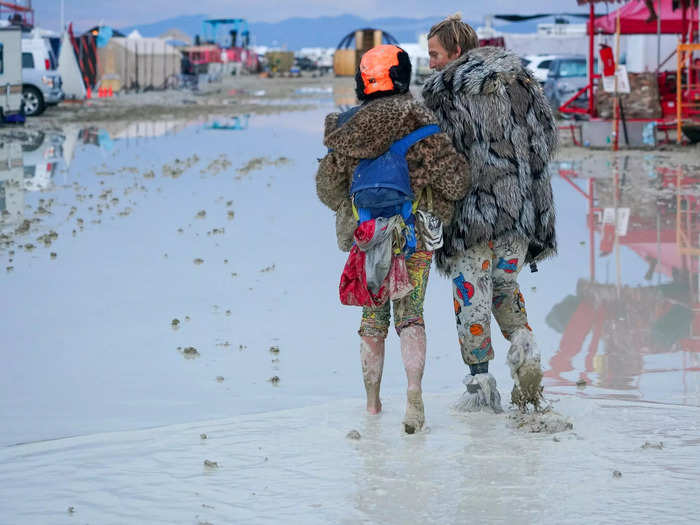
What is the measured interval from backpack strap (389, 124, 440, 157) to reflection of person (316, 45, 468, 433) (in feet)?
0.04

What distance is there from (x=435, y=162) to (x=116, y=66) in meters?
42.6

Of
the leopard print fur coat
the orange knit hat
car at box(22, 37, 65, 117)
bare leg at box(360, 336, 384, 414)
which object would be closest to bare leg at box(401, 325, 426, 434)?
bare leg at box(360, 336, 384, 414)

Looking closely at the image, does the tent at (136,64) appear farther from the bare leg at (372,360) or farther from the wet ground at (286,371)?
the bare leg at (372,360)

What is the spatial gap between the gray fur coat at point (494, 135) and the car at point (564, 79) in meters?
22.6

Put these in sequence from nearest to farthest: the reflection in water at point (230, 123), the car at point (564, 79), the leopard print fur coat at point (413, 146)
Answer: the leopard print fur coat at point (413, 146)
the reflection in water at point (230, 123)
the car at point (564, 79)

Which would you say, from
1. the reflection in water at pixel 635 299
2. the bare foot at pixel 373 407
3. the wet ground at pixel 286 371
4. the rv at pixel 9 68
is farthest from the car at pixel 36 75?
the bare foot at pixel 373 407

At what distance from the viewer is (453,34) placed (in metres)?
4.95

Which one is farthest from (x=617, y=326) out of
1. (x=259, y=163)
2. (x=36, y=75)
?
(x=36, y=75)

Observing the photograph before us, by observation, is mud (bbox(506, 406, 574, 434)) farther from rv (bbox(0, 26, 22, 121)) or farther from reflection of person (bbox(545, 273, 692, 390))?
rv (bbox(0, 26, 22, 121))

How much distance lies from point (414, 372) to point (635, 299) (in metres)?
3.28

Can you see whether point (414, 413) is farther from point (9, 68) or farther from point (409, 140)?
point (9, 68)

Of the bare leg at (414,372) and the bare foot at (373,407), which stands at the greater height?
the bare leg at (414,372)

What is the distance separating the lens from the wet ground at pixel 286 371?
14.1 feet

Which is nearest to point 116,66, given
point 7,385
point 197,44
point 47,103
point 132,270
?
point 47,103
